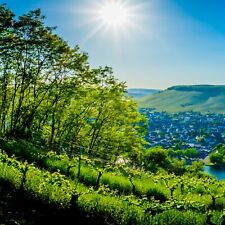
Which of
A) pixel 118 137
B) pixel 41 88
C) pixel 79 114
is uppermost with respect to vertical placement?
pixel 41 88

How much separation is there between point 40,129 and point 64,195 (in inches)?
1362

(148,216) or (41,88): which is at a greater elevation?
(41,88)

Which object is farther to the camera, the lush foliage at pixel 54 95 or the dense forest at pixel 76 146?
the lush foliage at pixel 54 95

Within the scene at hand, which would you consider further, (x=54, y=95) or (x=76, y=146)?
(x=54, y=95)

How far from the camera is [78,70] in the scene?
41094 mm

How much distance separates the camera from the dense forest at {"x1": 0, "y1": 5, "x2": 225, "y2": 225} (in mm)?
11219

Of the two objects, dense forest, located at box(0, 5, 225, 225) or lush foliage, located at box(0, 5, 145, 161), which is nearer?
dense forest, located at box(0, 5, 225, 225)

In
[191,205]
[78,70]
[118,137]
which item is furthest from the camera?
[118,137]

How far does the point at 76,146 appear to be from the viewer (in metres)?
33.8

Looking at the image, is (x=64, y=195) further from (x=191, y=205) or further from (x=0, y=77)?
(x=0, y=77)

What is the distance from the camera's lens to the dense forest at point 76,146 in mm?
11219

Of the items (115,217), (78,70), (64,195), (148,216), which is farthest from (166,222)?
(78,70)

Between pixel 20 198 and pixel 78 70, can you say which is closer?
pixel 20 198

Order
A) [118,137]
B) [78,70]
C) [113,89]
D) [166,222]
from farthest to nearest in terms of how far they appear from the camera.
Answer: [118,137], [113,89], [78,70], [166,222]
